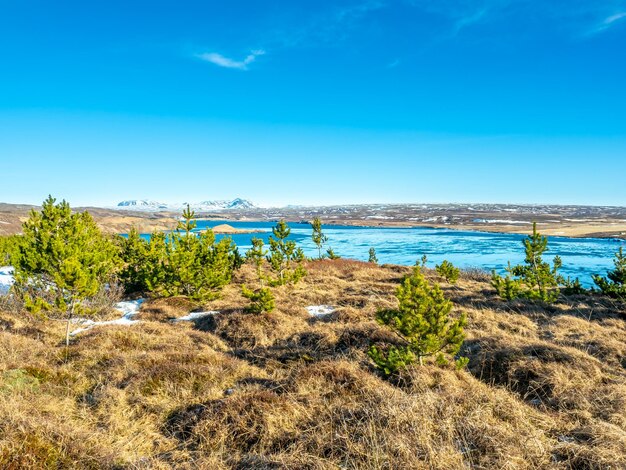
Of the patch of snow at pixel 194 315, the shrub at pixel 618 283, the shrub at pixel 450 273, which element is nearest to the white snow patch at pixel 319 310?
the patch of snow at pixel 194 315

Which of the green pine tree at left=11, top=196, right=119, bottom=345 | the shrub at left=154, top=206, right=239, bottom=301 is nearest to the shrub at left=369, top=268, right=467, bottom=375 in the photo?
the green pine tree at left=11, top=196, right=119, bottom=345

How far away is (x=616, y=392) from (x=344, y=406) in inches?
191

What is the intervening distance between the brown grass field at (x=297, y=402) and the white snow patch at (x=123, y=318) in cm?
113

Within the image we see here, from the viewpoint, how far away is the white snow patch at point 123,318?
43.4 ft

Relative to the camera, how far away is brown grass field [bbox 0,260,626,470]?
425 cm

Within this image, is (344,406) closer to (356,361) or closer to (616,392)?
(356,361)

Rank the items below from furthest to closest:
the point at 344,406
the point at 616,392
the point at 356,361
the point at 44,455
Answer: the point at 356,361
the point at 616,392
the point at 344,406
the point at 44,455

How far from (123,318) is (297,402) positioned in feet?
39.5

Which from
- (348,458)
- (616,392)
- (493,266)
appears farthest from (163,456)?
(493,266)

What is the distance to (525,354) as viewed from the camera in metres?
8.79

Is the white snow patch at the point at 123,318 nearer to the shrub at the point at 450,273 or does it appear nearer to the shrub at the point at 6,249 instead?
the shrub at the point at 6,249

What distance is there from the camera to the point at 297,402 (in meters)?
5.93

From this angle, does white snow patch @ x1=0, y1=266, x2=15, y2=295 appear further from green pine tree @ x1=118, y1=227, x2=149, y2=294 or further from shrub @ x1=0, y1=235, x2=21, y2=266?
green pine tree @ x1=118, y1=227, x2=149, y2=294

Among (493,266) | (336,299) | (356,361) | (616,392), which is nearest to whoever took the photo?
(616,392)
